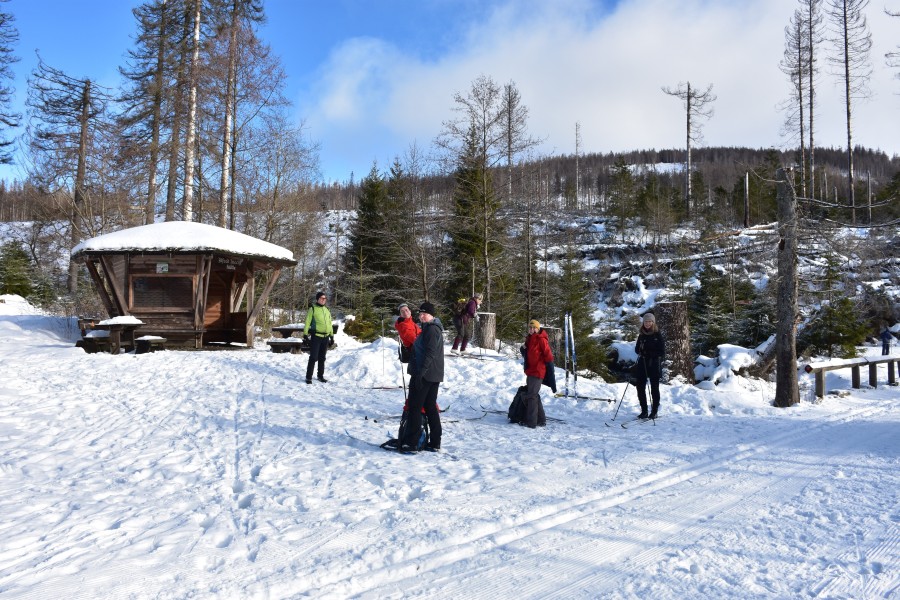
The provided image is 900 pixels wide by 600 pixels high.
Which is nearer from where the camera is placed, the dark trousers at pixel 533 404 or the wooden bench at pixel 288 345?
the dark trousers at pixel 533 404

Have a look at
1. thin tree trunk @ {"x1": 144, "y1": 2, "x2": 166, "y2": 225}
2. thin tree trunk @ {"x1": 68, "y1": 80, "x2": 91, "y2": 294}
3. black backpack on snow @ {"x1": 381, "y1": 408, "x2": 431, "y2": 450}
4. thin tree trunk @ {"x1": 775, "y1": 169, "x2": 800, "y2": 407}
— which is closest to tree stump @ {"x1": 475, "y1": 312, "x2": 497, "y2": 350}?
thin tree trunk @ {"x1": 775, "y1": 169, "x2": 800, "y2": 407}

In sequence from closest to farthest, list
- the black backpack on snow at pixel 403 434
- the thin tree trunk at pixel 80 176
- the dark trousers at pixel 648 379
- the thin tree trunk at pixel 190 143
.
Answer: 1. the black backpack on snow at pixel 403 434
2. the dark trousers at pixel 648 379
3. the thin tree trunk at pixel 190 143
4. the thin tree trunk at pixel 80 176

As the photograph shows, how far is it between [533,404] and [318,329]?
4.53m

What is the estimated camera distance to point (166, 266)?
15211 millimetres

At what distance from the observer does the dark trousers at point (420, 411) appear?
20.1 feet

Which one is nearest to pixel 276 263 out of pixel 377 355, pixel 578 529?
pixel 377 355

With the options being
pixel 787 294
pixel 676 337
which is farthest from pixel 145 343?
pixel 787 294

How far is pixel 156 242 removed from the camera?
1441 cm

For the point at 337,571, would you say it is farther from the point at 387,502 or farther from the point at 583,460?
the point at 583,460

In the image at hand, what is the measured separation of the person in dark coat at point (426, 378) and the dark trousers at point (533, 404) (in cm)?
214

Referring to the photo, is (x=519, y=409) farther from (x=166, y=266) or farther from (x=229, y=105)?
(x=229, y=105)

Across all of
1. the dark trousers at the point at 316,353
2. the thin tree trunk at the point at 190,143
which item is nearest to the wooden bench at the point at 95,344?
the thin tree trunk at the point at 190,143

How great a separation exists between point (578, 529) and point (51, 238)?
2857cm

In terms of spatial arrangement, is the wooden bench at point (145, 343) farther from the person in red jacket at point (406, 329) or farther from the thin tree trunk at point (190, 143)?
the person in red jacket at point (406, 329)
